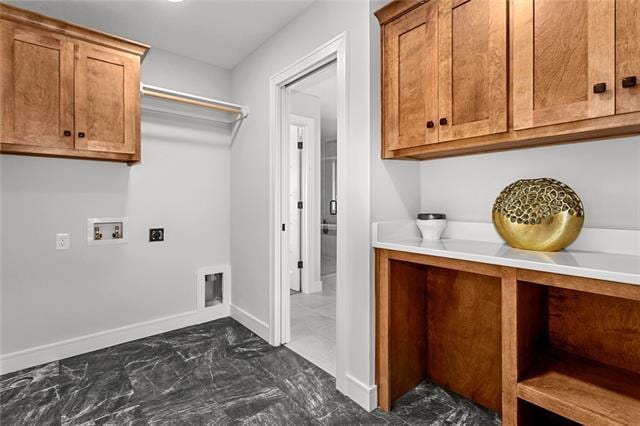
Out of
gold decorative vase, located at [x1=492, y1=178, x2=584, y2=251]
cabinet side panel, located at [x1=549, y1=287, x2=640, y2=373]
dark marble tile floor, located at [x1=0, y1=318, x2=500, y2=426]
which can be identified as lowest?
dark marble tile floor, located at [x1=0, y1=318, x2=500, y2=426]

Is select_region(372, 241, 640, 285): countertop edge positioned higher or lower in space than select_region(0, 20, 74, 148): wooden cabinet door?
lower

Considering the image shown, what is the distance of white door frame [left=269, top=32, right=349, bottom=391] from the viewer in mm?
1985

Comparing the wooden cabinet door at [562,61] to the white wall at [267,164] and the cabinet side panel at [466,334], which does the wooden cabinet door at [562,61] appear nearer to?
the white wall at [267,164]

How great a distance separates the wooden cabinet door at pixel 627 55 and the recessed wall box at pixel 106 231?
124 inches

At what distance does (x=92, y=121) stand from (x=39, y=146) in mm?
347

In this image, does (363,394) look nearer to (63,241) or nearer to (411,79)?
(411,79)

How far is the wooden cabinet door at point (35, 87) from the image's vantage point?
2002 mm

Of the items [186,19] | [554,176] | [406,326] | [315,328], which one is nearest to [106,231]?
[186,19]

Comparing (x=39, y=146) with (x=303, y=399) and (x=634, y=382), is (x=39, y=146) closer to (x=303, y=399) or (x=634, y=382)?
(x=303, y=399)

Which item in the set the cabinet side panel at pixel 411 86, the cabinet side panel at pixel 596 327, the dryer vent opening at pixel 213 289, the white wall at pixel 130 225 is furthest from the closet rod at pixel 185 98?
the cabinet side panel at pixel 596 327

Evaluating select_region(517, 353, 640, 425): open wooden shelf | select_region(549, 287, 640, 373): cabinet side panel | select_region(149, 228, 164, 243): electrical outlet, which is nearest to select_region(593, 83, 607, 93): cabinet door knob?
select_region(549, 287, 640, 373): cabinet side panel

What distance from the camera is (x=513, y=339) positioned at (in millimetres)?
1332

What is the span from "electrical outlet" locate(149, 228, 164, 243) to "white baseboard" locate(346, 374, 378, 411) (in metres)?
2.05

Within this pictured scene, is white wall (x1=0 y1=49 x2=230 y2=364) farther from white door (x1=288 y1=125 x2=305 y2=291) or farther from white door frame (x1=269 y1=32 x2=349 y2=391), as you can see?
white door (x1=288 y1=125 x2=305 y2=291)
